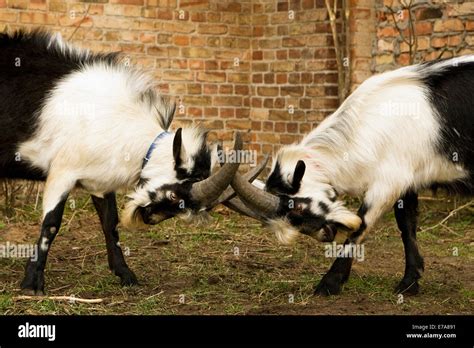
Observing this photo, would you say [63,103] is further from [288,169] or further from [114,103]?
[288,169]

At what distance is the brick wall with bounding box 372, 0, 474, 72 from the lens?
10047 millimetres

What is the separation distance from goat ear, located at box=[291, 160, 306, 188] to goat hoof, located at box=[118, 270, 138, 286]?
5.06ft

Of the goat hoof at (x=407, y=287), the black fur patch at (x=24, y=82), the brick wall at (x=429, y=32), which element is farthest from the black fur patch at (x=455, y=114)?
the brick wall at (x=429, y=32)

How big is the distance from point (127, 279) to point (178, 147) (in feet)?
4.33

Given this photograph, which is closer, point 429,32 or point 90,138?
point 90,138

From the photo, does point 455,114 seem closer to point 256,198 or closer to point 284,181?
point 284,181

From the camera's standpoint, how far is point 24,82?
7.06 meters

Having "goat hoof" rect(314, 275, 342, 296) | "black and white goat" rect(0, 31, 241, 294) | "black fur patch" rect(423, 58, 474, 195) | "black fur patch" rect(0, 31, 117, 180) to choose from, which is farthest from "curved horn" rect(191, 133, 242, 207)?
"black fur patch" rect(423, 58, 474, 195)

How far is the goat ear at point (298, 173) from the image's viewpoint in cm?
649

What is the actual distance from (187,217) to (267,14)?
222 inches

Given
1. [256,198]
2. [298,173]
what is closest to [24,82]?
[256,198]

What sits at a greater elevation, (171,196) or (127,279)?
(171,196)

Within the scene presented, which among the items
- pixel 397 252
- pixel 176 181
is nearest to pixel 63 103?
pixel 176 181

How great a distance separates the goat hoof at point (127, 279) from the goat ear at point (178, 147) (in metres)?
1.16
